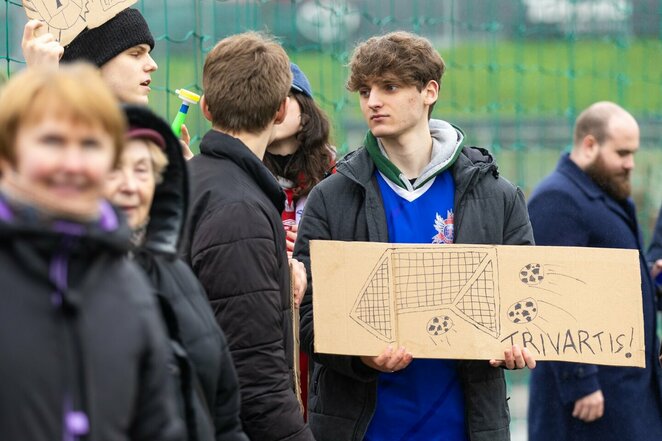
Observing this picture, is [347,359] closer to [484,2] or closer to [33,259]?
[33,259]

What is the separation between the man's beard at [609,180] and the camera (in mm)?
5867

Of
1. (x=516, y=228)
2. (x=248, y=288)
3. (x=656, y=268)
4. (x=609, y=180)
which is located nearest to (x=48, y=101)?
(x=248, y=288)

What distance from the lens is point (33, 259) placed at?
2.04 m

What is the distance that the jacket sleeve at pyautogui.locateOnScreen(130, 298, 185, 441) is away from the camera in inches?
87.4

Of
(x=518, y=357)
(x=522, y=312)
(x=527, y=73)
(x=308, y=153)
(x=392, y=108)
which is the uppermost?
(x=527, y=73)

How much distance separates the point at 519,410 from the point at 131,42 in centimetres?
505

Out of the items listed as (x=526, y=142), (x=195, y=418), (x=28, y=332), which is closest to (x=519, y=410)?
(x=526, y=142)

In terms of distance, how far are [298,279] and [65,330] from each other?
6.15 ft

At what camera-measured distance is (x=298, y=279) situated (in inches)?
154

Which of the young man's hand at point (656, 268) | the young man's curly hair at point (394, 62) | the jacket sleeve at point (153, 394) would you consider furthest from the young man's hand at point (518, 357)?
the young man's hand at point (656, 268)

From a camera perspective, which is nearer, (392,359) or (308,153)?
(392,359)

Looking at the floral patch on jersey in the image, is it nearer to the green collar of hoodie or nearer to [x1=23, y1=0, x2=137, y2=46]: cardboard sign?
the green collar of hoodie

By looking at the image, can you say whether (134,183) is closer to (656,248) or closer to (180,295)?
(180,295)

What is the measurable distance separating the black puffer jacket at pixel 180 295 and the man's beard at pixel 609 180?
341 centimetres
